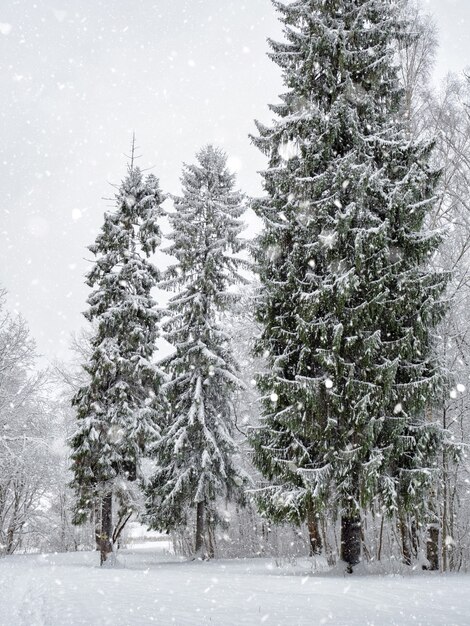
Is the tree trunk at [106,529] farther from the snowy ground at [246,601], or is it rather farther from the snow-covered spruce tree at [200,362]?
the snowy ground at [246,601]

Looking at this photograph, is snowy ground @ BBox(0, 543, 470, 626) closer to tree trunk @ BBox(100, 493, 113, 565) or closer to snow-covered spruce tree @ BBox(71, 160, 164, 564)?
snow-covered spruce tree @ BBox(71, 160, 164, 564)

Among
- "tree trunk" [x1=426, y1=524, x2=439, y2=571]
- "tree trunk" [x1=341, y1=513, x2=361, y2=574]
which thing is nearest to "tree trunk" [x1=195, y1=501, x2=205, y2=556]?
"tree trunk" [x1=341, y1=513, x2=361, y2=574]

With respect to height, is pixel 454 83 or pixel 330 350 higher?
pixel 454 83

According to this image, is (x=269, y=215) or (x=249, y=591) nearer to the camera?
(x=249, y=591)

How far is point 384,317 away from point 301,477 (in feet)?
12.5

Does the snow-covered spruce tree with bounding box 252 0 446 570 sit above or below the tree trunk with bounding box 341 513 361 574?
above

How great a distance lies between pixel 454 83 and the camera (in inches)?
547

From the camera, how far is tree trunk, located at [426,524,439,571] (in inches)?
454

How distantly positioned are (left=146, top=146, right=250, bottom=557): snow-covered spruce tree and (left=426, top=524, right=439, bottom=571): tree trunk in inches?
295

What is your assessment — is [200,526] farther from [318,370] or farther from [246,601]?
[246,601]

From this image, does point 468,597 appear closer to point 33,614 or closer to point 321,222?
point 33,614

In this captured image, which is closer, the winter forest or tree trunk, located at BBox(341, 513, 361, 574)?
the winter forest

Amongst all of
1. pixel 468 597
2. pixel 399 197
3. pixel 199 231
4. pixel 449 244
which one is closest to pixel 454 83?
pixel 449 244

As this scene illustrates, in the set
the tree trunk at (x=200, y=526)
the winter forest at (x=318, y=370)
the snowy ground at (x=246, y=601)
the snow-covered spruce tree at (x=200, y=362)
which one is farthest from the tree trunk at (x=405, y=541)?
the tree trunk at (x=200, y=526)
